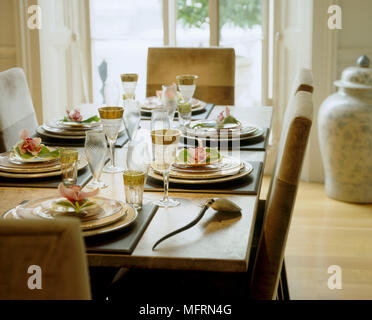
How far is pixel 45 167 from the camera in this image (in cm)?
168

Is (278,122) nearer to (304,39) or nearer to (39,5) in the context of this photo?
(304,39)

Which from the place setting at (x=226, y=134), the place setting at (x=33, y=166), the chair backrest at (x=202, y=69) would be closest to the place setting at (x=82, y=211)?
the place setting at (x=33, y=166)

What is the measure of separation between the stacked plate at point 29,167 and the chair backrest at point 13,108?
1.67ft

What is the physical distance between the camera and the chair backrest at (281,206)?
1.31 meters

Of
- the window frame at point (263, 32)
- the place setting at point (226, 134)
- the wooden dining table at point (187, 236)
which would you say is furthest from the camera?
the window frame at point (263, 32)

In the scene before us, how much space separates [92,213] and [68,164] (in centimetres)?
21

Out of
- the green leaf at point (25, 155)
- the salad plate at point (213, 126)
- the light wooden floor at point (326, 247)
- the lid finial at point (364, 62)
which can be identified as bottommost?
the light wooden floor at point (326, 247)

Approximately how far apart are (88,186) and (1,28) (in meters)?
2.53

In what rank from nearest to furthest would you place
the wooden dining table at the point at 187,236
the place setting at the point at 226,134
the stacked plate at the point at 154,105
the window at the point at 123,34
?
the wooden dining table at the point at 187,236
the place setting at the point at 226,134
the stacked plate at the point at 154,105
the window at the point at 123,34

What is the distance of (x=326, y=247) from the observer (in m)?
2.93

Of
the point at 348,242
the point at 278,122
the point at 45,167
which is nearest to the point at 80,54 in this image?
the point at 278,122

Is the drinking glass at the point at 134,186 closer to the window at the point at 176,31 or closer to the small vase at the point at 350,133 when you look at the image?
the small vase at the point at 350,133

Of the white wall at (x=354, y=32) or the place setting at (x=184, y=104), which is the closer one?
the place setting at (x=184, y=104)

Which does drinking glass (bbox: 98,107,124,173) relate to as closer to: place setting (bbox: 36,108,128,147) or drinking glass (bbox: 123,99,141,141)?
drinking glass (bbox: 123,99,141,141)
